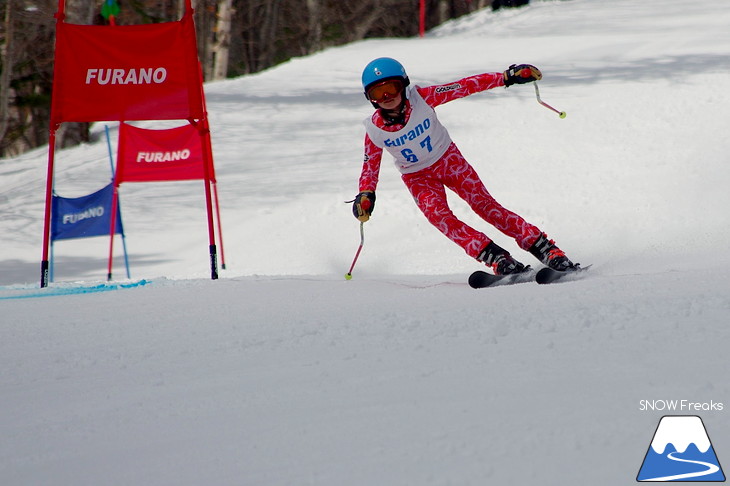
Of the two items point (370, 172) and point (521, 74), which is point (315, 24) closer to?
point (370, 172)

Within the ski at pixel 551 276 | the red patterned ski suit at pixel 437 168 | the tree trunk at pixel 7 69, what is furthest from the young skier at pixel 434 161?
the tree trunk at pixel 7 69

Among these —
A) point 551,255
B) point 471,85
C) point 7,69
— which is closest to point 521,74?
point 471,85

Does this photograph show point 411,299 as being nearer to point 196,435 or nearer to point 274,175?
point 196,435

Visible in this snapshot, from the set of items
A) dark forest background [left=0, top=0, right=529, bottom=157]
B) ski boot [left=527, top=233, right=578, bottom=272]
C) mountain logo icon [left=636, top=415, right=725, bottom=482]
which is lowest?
dark forest background [left=0, top=0, right=529, bottom=157]

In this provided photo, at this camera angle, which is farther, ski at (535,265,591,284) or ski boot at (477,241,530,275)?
ski boot at (477,241,530,275)

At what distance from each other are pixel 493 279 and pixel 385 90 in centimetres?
126

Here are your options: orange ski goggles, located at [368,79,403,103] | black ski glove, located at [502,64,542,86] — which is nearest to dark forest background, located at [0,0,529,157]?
orange ski goggles, located at [368,79,403,103]

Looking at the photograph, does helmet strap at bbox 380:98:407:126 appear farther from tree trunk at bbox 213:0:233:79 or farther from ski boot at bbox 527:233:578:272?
tree trunk at bbox 213:0:233:79

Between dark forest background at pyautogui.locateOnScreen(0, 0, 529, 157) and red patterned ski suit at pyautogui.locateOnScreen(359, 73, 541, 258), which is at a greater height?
red patterned ski suit at pyautogui.locateOnScreen(359, 73, 541, 258)

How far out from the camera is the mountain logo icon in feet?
6.81

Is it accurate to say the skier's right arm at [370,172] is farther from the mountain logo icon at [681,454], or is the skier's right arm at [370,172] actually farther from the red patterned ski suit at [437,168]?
the mountain logo icon at [681,454]

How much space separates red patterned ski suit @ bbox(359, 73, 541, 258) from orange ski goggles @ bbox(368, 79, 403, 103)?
→ 17 centimetres

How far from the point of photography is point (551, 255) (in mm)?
5270

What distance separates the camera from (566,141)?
11367mm
